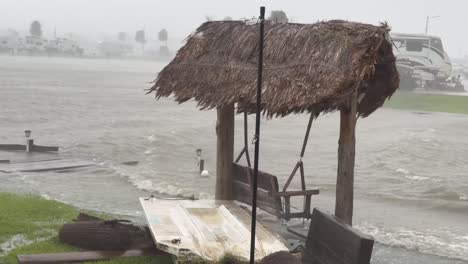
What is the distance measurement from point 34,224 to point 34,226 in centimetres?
18

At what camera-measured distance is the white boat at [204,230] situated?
325 inches

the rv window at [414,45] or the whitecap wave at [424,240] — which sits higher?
the rv window at [414,45]

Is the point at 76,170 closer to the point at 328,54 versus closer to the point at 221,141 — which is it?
the point at 221,141

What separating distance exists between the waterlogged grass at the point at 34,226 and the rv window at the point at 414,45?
7030cm

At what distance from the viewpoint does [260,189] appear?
40.4ft

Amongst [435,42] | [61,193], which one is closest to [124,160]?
[61,193]

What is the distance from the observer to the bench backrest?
464 inches

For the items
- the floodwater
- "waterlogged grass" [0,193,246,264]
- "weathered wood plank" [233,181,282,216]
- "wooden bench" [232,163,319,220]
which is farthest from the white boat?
the floodwater

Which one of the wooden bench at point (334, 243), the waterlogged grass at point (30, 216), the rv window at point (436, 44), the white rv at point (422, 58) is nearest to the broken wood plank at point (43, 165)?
the waterlogged grass at point (30, 216)

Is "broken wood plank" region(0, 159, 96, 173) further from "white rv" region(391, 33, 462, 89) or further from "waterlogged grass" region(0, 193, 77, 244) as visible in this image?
"white rv" region(391, 33, 462, 89)

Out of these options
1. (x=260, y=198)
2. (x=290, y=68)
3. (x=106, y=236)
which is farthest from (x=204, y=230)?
(x=260, y=198)

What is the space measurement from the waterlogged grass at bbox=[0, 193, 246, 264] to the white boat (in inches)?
13.0

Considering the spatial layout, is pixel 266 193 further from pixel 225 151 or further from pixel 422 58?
pixel 422 58

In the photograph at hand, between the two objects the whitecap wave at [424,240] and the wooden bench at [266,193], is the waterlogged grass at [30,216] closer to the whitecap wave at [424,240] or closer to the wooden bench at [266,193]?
the wooden bench at [266,193]
